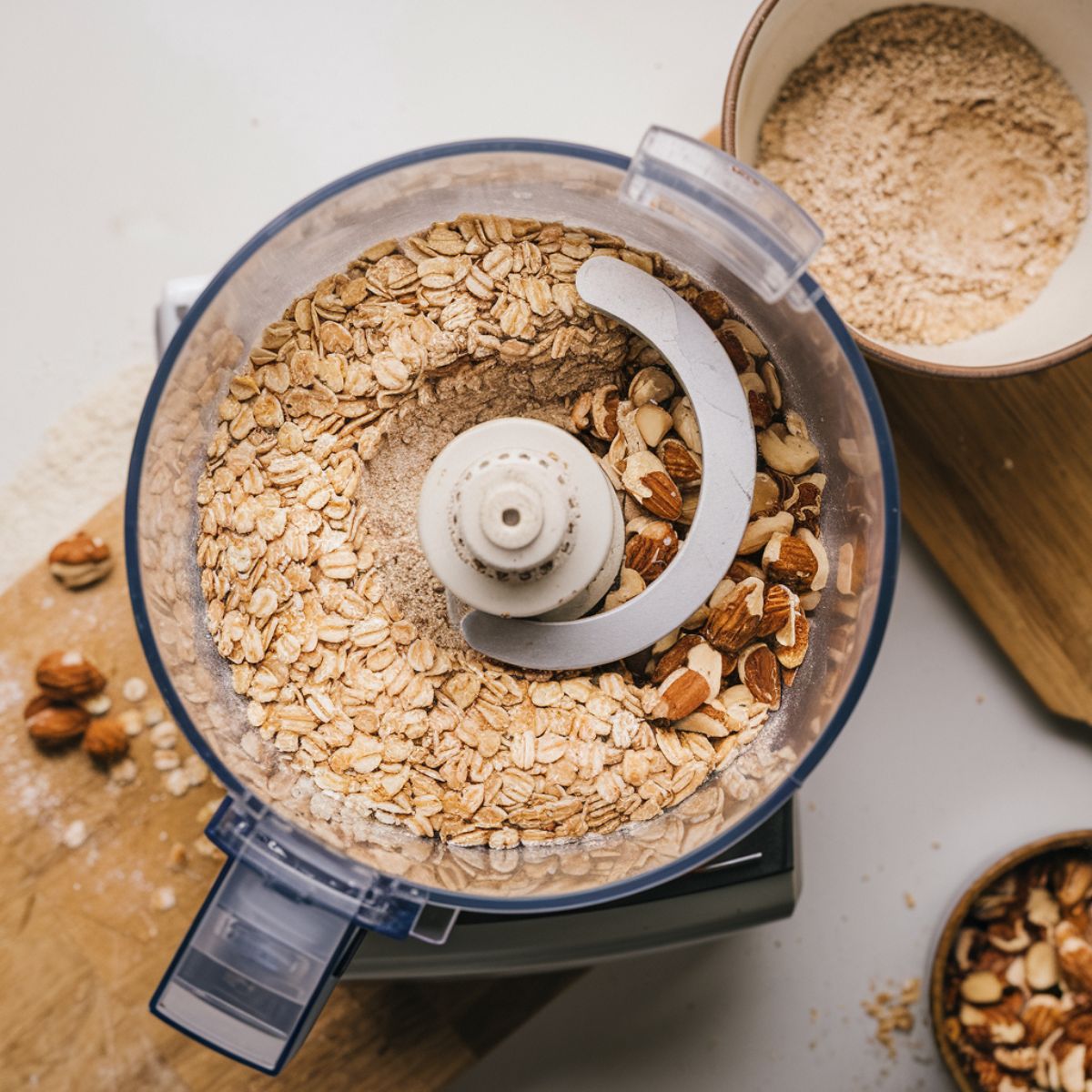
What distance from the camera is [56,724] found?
0.83m

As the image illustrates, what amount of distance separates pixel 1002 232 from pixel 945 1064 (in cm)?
70

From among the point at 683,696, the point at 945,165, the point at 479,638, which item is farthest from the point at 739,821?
the point at 945,165

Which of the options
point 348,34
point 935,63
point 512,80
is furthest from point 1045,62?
point 348,34

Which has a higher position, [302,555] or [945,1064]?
[302,555]

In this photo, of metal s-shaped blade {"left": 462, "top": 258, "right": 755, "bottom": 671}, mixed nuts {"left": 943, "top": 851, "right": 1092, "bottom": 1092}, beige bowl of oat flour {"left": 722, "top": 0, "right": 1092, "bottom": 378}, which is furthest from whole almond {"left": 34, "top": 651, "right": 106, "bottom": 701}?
mixed nuts {"left": 943, "top": 851, "right": 1092, "bottom": 1092}

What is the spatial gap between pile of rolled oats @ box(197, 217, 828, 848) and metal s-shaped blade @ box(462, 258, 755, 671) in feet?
0.05

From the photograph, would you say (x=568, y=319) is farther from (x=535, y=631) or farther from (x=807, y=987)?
(x=807, y=987)

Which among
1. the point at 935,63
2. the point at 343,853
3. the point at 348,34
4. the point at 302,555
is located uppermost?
the point at 935,63

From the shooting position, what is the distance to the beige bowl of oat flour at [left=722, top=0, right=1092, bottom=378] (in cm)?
82

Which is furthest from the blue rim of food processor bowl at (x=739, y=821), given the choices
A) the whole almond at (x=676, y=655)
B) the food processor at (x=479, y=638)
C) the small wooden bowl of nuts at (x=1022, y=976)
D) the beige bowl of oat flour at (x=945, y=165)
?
the small wooden bowl of nuts at (x=1022, y=976)

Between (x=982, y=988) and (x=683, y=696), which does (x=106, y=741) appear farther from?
(x=982, y=988)

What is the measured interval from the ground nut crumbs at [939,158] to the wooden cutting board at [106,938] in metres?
0.63

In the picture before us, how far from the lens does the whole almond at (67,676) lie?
83cm

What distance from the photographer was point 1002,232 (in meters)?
0.85
